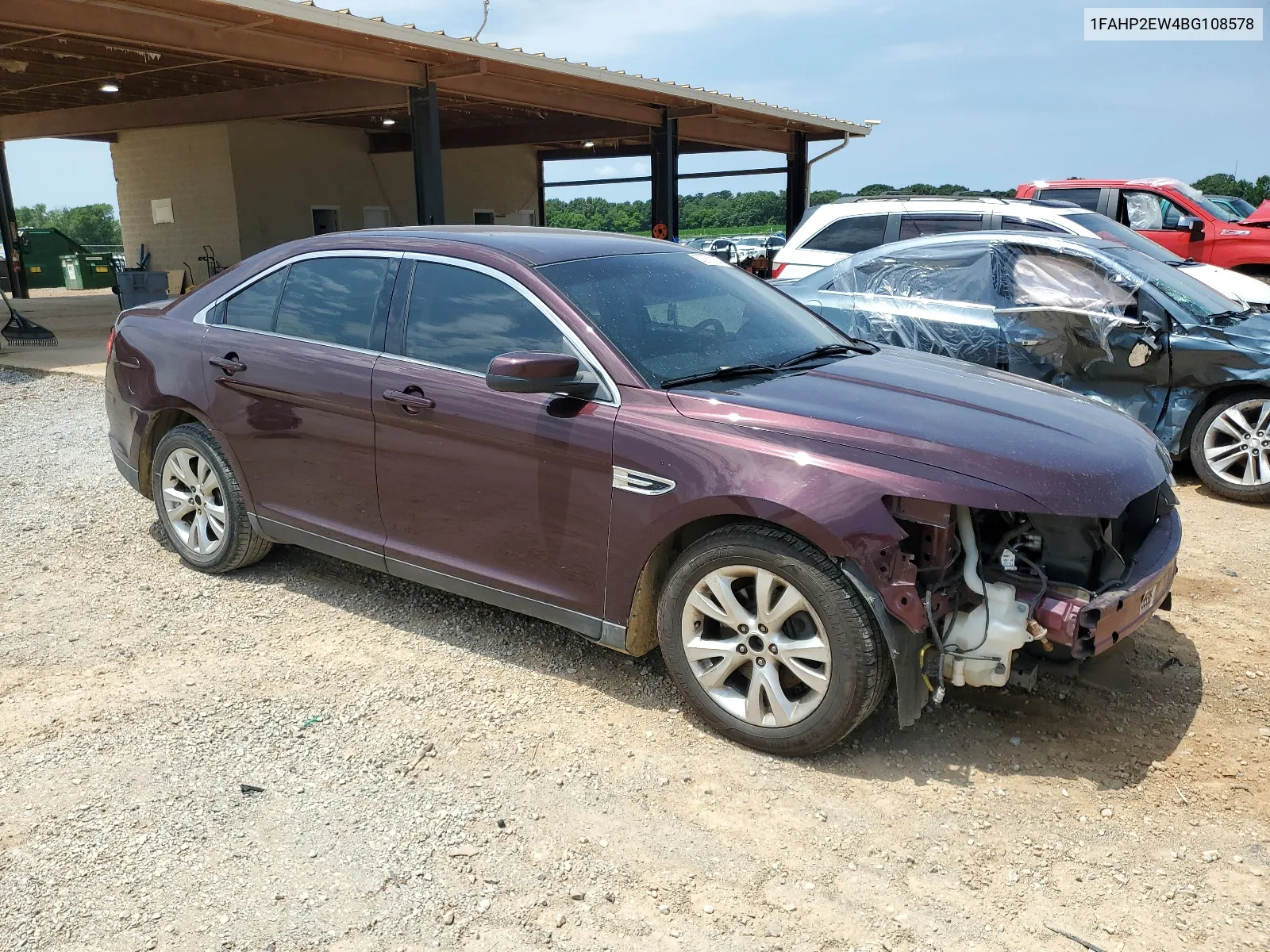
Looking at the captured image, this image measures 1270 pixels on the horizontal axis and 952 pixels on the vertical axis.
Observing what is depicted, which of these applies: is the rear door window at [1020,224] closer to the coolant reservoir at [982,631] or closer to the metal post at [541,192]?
the coolant reservoir at [982,631]

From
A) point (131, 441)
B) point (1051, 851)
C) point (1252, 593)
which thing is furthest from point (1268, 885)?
point (131, 441)

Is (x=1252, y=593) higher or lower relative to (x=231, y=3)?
lower

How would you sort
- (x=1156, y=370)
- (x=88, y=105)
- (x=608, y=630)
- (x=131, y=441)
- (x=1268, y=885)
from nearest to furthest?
(x=1268, y=885)
(x=608, y=630)
(x=131, y=441)
(x=1156, y=370)
(x=88, y=105)

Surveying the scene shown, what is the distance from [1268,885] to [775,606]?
1.52 metres

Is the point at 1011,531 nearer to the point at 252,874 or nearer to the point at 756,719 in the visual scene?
the point at 756,719

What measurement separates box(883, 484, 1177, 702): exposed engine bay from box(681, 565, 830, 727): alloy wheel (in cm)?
33

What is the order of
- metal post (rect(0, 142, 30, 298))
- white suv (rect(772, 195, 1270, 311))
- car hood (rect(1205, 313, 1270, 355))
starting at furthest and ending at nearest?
1. metal post (rect(0, 142, 30, 298))
2. white suv (rect(772, 195, 1270, 311))
3. car hood (rect(1205, 313, 1270, 355))

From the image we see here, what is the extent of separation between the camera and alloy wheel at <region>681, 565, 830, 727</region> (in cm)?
313

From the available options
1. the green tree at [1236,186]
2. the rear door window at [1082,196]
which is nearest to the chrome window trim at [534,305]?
the rear door window at [1082,196]

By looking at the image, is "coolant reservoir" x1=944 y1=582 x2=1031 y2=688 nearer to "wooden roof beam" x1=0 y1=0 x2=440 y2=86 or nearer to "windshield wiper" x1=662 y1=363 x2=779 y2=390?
"windshield wiper" x1=662 y1=363 x2=779 y2=390

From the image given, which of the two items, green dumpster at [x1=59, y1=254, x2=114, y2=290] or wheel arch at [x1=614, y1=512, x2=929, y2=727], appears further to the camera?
green dumpster at [x1=59, y1=254, x2=114, y2=290]

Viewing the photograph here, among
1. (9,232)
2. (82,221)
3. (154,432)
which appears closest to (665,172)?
(9,232)

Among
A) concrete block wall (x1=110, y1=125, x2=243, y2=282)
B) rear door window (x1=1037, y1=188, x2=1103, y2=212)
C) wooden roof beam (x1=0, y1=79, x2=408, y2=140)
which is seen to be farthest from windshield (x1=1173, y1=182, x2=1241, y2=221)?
concrete block wall (x1=110, y1=125, x2=243, y2=282)

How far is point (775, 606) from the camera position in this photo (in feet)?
10.3
